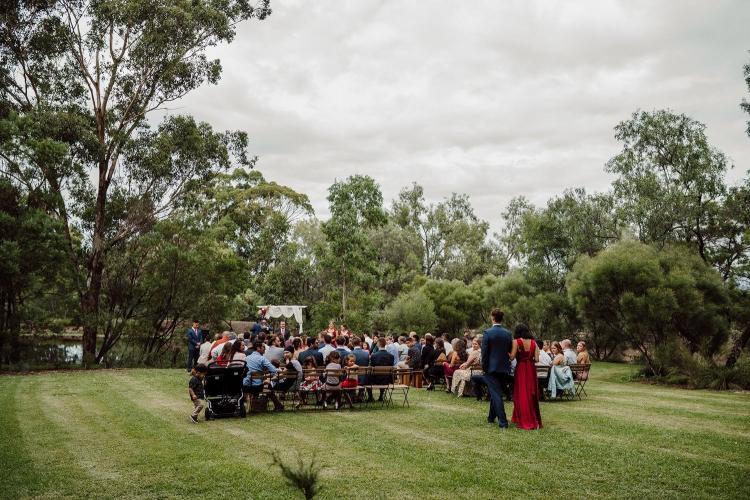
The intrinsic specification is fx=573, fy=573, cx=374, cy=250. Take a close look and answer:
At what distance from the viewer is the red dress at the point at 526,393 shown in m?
8.64

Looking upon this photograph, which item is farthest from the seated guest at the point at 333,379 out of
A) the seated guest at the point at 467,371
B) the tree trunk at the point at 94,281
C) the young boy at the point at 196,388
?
the tree trunk at the point at 94,281

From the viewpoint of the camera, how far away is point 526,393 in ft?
28.5

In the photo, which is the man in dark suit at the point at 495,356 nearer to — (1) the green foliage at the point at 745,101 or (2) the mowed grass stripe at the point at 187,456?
(2) the mowed grass stripe at the point at 187,456

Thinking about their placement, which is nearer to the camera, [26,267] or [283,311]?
[26,267]

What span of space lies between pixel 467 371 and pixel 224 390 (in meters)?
5.45

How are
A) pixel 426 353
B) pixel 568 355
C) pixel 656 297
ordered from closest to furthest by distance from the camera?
pixel 568 355 < pixel 426 353 < pixel 656 297

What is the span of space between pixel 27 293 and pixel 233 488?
18697mm

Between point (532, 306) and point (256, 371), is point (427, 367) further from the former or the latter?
point (532, 306)

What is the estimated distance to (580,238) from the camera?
31.8 m

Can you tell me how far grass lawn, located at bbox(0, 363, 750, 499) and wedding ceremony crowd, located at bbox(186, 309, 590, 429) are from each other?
1.71 feet

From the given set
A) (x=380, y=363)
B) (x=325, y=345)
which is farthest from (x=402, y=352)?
(x=380, y=363)

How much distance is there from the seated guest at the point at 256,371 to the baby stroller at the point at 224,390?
31 cm

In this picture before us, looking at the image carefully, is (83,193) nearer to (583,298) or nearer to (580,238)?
(583,298)

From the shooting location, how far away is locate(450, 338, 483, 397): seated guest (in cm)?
1220
